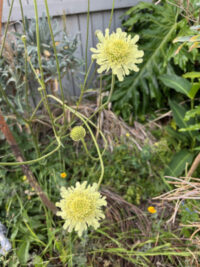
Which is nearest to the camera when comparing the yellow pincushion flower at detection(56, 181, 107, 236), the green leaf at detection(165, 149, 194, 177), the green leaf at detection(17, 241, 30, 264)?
the yellow pincushion flower at detection(56, 181, 107, 236)

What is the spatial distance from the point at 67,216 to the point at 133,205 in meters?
0.77

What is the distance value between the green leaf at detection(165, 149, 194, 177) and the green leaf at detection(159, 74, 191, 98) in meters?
0.41

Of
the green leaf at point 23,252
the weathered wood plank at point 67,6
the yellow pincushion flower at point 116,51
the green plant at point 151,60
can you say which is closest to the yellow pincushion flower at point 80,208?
the yellow pincushion flower at point 116,51

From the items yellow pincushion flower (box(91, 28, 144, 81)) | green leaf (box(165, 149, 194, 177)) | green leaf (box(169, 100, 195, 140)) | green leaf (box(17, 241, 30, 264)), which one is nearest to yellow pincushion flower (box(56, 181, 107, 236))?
yellow pincushion flower (box(91, 28, 144, 81))

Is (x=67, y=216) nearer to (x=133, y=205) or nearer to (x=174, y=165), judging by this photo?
(x=133, y=205)

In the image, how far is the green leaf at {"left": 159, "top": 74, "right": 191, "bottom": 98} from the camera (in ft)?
5.11

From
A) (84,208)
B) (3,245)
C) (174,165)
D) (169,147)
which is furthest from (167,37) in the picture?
(3,245)

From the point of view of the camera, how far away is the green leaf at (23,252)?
1030mm

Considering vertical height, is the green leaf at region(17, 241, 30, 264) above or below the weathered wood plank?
below

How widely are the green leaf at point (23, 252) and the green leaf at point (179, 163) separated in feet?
2.89

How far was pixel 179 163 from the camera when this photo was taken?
1.46 metres

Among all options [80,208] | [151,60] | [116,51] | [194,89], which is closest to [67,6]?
[151,60]

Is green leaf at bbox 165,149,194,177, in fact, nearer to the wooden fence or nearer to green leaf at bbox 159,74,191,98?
green leaf at bbox 159,74,191,98

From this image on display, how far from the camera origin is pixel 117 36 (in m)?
0.67
